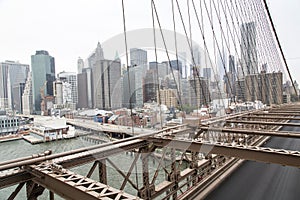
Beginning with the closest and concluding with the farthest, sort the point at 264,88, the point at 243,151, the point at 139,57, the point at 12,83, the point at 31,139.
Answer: the point at 243,151 < the point at 12,83 < the point at 139,57 < the point at 31,139 < the point at 264,88

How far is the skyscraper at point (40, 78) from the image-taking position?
495 centimetres

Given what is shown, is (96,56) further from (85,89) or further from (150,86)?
(150,86)

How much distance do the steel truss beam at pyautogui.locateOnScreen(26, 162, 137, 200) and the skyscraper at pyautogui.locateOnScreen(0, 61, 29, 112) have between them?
Answer: 386cm

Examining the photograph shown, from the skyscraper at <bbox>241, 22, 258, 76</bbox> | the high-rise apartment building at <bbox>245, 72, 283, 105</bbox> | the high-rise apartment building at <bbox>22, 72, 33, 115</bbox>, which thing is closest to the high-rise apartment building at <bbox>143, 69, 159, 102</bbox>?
the high-rise apartment building at <bbox>22, 72, 33, 115</bbox>

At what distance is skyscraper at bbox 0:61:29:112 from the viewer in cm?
453

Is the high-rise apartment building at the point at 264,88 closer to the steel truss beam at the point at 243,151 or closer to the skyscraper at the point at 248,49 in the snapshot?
the skyscraper at the point at 248,49

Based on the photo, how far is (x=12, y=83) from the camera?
16.0 feet

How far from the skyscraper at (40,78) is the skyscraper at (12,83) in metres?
0.38

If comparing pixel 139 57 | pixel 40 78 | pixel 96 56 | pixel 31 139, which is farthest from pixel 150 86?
pixel 31 139

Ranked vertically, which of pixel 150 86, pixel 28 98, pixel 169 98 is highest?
pixel 150 86

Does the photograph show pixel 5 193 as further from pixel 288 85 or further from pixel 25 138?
pixel 288 85

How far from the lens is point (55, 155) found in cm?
157

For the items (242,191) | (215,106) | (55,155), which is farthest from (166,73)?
(55,155)

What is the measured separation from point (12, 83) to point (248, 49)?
11.5 m
